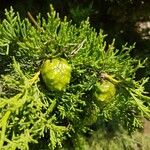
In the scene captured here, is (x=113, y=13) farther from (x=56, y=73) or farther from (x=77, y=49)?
(x=56, y=73)

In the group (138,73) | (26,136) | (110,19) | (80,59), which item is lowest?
(26,136)

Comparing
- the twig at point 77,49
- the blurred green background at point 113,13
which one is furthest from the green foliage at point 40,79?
the blurred green background at point 113,13

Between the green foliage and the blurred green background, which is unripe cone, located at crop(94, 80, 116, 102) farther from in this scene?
the blurred green background

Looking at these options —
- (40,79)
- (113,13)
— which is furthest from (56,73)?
(113,13)

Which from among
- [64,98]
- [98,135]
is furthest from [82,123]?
[98,135]

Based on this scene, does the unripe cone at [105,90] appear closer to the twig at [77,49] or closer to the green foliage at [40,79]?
the green foliage at [40,79]

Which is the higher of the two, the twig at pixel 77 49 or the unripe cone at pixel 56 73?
the twig at pixel 77 49

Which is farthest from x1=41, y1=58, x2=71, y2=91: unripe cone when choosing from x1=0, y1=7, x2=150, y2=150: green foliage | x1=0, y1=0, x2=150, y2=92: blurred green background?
x1=0, y1=0, x2=150, y2=92: blurred green background

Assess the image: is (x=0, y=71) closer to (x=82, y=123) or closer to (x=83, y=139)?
(x=82, y=123)
